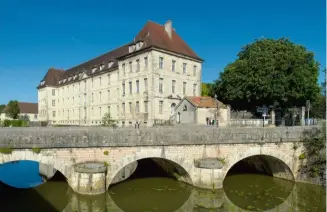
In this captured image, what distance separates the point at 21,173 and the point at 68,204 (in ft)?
24.9

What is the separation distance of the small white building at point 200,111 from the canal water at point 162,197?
33.6 feet

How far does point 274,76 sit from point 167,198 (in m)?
17.6

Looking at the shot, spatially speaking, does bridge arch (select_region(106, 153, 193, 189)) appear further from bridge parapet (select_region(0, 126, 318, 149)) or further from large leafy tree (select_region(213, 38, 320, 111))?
large leafy tree (select_region(213, 38, 320, 111))

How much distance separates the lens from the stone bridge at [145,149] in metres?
11.0

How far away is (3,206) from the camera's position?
11383mm

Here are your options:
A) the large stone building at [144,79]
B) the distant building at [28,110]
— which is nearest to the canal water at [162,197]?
the large stone building at [144,79]

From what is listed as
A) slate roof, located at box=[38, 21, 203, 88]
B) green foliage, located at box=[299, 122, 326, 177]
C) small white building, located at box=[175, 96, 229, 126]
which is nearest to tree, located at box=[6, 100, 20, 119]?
slate roof, located at box=[38, 21, 203, 88]

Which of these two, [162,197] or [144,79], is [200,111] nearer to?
[144,79]

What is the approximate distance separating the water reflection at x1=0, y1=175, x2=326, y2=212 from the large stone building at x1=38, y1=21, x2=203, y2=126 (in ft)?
53.2

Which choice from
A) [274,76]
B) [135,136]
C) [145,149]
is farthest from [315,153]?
[274,76]

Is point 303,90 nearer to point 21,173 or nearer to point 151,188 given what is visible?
point 151,188

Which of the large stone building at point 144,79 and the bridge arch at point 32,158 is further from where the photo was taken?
the large stone building at point 144,79

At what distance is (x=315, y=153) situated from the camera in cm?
1495

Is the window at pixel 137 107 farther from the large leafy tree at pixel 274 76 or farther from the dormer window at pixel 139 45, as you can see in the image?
the large leafy tree at pixel 274 76
